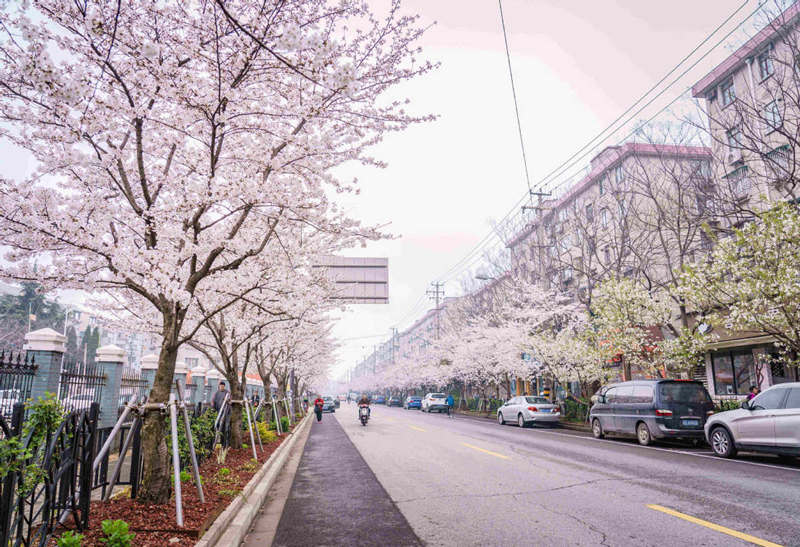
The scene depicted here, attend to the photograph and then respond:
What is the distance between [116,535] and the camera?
171 inches

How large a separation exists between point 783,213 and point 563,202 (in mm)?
15138

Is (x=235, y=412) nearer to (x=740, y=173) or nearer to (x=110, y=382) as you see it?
(x=110, y=382)

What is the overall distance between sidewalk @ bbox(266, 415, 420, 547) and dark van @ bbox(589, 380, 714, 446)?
8.73 metres

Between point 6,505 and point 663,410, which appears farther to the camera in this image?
point 663,410

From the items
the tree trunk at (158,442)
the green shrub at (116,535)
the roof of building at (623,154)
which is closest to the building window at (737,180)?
the roof of building at (623,154)

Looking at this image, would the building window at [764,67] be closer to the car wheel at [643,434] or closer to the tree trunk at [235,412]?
the car wheel at [643,434]

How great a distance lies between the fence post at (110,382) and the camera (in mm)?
12991

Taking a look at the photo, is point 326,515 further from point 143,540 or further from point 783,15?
point 783,15

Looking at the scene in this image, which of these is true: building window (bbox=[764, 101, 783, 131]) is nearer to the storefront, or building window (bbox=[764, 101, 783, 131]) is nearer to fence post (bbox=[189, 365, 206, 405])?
the storefront

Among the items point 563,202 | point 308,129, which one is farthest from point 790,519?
point 563,202

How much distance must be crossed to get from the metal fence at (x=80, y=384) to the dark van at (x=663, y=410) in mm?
14532

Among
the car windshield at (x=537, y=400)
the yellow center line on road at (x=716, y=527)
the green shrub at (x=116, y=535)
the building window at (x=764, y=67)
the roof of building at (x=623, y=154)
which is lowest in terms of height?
the yellow center line on road at (x=716, y=527)

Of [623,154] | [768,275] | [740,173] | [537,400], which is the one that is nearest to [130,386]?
[768,275]

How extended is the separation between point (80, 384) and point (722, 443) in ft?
49.2
